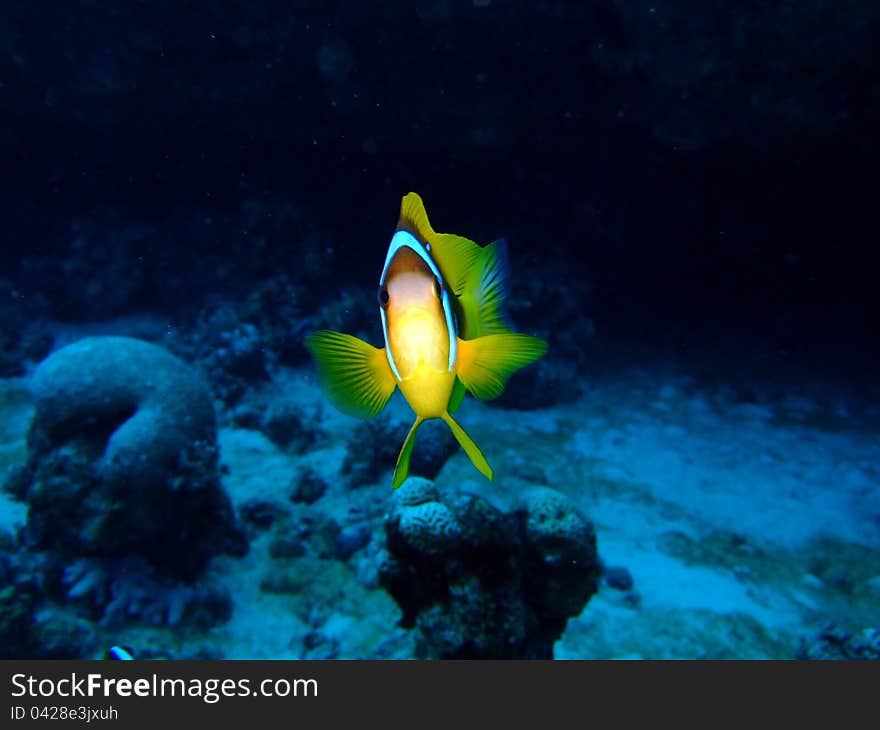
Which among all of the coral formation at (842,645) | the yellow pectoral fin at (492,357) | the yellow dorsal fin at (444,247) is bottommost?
the coral formation at (842,645)

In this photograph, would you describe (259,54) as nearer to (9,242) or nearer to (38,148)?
(38,148)

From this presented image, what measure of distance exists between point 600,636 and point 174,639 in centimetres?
331

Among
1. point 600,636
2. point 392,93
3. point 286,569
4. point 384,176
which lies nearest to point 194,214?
point 384,176

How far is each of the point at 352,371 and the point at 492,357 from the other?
0.36 metres

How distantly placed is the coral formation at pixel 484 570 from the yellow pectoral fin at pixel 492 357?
1837 millimetres

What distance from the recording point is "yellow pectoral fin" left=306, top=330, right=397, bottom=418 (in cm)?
137

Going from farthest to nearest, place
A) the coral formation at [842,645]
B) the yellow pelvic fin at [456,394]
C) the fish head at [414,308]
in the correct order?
the coral formation at [842,645], the yellow pelvic fin at [456,394], the fish head at [414,308]

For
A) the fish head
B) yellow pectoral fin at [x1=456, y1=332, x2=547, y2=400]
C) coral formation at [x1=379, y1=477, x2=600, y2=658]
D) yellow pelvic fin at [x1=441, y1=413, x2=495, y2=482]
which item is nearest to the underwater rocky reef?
coral formation at [x1=379, y1=477, x2=600, y2=658]

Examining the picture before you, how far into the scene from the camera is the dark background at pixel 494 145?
7.43m

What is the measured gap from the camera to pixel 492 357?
1309 millimetres

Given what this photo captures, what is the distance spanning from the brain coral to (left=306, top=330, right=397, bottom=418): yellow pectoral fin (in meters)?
3.83

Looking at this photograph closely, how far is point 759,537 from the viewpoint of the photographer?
241 inches

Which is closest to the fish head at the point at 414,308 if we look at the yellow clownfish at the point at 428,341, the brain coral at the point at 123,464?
the yellow clownfish at the point at 428,341

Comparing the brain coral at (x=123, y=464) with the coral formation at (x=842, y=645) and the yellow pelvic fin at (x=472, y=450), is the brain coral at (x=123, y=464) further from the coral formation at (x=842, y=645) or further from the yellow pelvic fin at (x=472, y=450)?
the coral formation at (x=842, y=645)
